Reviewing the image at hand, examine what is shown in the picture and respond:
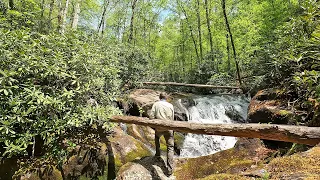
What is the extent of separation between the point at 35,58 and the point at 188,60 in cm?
3139

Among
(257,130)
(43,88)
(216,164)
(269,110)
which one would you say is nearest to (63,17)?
(43,88)

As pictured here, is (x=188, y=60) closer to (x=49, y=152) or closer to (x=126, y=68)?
(x=126, y=68)

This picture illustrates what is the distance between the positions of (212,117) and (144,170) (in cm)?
774

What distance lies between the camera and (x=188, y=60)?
35500 millimetres

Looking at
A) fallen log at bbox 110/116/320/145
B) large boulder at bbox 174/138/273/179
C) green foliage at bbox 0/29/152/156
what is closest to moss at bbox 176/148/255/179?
large boulder at bbox 174/138/273/179

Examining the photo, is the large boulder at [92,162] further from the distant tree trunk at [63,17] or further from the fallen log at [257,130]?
the distant tree trunk at [63,17]

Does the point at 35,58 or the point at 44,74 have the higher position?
the point at 35,58

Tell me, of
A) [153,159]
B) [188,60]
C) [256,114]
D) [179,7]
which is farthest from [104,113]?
[188,60]

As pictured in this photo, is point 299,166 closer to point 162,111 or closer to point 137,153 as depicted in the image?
point 162,111

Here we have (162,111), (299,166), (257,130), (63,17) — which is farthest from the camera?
(63,17)

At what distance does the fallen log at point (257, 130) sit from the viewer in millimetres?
4164

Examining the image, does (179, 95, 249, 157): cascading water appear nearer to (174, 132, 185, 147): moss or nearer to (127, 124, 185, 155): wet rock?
(174, 132, 185, 147): moss

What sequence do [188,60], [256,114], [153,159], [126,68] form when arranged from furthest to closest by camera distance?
[188,60] → [126,68] → [256,114] → [153,159]

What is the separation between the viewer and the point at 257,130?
4633mm
